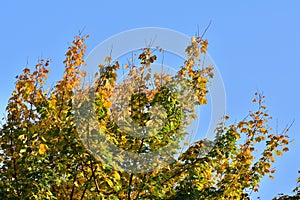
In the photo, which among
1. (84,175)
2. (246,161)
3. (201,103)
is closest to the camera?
(84,175)

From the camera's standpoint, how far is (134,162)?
8.88 meters

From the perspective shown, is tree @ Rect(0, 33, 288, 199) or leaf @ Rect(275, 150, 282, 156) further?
leaf @ Rect(275, 150, 282, 156)

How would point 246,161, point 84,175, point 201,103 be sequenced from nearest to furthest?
1. point 84,175
2. point 201,103
3. point 246,161

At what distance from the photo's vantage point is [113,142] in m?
8.70

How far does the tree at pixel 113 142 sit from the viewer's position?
8.46 meters

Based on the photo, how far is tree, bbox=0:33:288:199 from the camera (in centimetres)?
846

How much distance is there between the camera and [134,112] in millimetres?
9031

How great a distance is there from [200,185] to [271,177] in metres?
2.31

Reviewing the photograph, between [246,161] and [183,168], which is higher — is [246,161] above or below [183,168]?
above

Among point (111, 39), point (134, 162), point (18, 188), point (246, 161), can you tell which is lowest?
point (18, 188)

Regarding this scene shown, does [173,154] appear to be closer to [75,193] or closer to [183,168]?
[183,168]

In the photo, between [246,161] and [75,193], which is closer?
[75,193]

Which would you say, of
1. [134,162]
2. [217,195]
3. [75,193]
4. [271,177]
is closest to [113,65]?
[134,162]

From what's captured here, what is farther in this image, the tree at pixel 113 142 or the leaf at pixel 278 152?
the leaf at pixel 278 152
